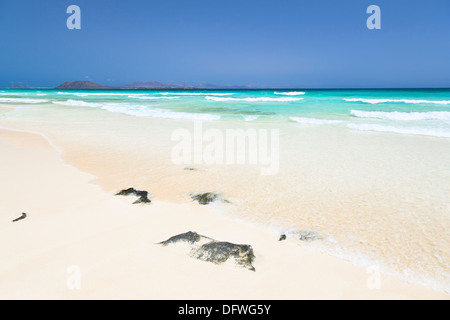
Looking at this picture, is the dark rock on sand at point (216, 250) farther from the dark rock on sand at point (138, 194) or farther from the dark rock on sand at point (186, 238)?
the dark rock on sand at point (138, 194)

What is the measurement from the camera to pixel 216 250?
9.04 ft

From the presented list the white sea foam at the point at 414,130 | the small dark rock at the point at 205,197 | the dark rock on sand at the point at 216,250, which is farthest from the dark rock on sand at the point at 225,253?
the white sea foam at the point at 414,130

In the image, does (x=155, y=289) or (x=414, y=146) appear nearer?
(x=155, y=289)

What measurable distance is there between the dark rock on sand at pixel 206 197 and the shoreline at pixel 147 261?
0.19m

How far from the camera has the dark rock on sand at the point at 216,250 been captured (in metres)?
2.64

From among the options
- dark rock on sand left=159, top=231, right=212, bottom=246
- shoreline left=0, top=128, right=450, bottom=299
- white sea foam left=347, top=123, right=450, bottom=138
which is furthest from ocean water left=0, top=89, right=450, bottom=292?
white sea foam left=347, top=123, right=450, bottom=138

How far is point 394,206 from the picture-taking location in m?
3.96

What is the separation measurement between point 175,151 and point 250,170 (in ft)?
8.35

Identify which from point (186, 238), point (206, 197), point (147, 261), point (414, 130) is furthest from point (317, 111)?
point (147, 261)

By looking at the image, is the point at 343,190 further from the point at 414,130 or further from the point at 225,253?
the point at 414,130

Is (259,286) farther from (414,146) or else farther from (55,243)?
(414,146)

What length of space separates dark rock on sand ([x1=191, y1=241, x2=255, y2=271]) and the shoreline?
80 mm
